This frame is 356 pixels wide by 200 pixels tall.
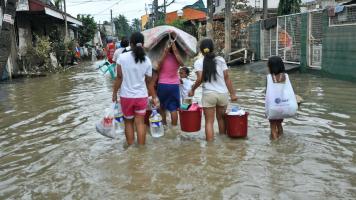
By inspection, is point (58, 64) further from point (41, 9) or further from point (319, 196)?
point (319, 196)

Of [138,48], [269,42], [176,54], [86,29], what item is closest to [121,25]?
[86,29]

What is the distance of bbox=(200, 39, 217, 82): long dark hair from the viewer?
625 cm

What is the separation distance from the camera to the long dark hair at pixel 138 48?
19.6 feet

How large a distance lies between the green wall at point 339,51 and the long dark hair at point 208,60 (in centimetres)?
799

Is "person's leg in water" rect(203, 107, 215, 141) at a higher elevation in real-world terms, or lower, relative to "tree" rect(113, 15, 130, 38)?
lower

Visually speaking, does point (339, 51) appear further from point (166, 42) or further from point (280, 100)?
point (166, 42)

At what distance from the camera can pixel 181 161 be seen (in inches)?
226

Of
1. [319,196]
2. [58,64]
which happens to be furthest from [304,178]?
[58,64]

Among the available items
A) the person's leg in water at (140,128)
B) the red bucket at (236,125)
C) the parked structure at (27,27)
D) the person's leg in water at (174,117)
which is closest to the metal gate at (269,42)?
the parked structure at (27,27)

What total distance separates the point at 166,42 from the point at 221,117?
148 cm

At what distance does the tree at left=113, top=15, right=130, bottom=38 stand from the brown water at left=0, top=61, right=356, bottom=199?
10169cm

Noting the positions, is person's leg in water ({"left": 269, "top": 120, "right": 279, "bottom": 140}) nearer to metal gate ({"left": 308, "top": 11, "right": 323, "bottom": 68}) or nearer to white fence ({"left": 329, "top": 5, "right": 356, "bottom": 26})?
white fence ({"left": 329, "top": 5, "right": 356, "bottom": 26})

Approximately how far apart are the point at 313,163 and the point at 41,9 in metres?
17.7

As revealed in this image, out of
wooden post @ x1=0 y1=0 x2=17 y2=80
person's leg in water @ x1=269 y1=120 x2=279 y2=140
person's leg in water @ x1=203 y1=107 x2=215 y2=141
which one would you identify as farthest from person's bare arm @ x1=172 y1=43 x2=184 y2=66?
wooden post @ x1=0 y1=0 x2=17 y2=80
